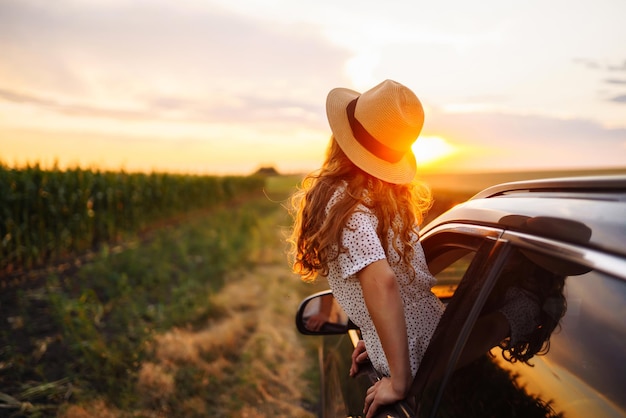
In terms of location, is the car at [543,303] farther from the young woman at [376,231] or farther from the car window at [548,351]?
the young woman at [376,231]

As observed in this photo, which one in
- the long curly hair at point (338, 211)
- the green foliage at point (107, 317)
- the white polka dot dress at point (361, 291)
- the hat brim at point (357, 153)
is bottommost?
the green foliage at point (107, 317)

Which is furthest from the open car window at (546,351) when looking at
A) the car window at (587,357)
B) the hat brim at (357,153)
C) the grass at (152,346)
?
the grass at (152,346)

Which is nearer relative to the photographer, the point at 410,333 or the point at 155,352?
the point at 410,333

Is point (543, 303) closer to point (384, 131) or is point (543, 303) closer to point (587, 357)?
point (587, 357)

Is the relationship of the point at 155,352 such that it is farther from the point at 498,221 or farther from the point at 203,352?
the point at 498,221

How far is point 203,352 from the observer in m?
5.33

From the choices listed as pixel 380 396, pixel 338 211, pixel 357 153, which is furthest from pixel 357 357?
pixel 357 153

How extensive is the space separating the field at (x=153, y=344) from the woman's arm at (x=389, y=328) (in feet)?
6.58

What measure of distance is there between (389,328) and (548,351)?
1.80 ft

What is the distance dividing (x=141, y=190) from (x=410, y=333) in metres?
16.1

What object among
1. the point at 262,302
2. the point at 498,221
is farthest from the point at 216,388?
the point at 498,221

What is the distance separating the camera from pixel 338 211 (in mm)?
1800

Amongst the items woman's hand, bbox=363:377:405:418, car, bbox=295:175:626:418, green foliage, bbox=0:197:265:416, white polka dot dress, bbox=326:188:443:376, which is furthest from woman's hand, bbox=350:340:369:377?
green foliage, bbox=0:197:265:416

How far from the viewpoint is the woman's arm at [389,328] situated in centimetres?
164
